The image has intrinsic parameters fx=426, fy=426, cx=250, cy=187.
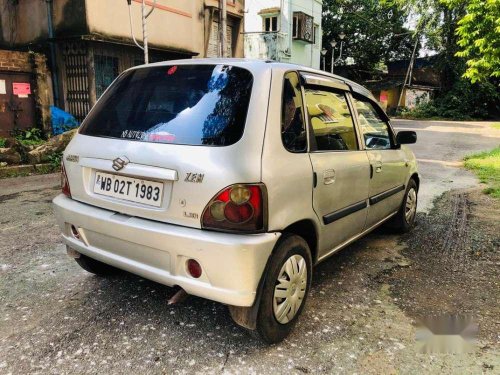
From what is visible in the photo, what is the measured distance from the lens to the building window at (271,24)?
82.6 ft

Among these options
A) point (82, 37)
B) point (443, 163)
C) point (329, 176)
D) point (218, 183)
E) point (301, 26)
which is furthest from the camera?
point (301, 26)

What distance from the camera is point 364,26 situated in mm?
36781

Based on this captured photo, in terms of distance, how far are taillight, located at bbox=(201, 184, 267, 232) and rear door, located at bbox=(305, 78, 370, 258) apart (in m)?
0.60

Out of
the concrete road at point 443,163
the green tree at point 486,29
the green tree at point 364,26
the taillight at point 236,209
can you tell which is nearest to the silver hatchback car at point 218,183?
the taillight at point 236,209

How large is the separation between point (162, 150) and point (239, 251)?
0.73 m

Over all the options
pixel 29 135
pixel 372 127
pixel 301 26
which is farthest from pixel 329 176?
pixel 301 26

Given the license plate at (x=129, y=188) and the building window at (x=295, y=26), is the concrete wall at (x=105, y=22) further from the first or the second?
the building window at (x=295, y=26)

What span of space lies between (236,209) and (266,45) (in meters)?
23.7

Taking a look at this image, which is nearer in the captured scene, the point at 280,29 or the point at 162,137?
the point at 162,137

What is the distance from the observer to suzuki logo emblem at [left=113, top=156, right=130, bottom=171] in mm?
2488

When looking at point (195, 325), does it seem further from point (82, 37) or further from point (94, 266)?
point (82, 37)

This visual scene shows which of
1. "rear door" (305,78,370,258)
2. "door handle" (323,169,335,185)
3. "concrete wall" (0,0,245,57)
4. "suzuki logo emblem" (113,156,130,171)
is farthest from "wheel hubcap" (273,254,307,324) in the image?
"concrete wall" (0,0,245,57)

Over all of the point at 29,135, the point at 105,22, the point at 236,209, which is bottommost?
the point at 236,209

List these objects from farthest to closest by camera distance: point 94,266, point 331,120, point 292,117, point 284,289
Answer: point 94,266 → point 331,120 → point 292,117 → point 284,289
